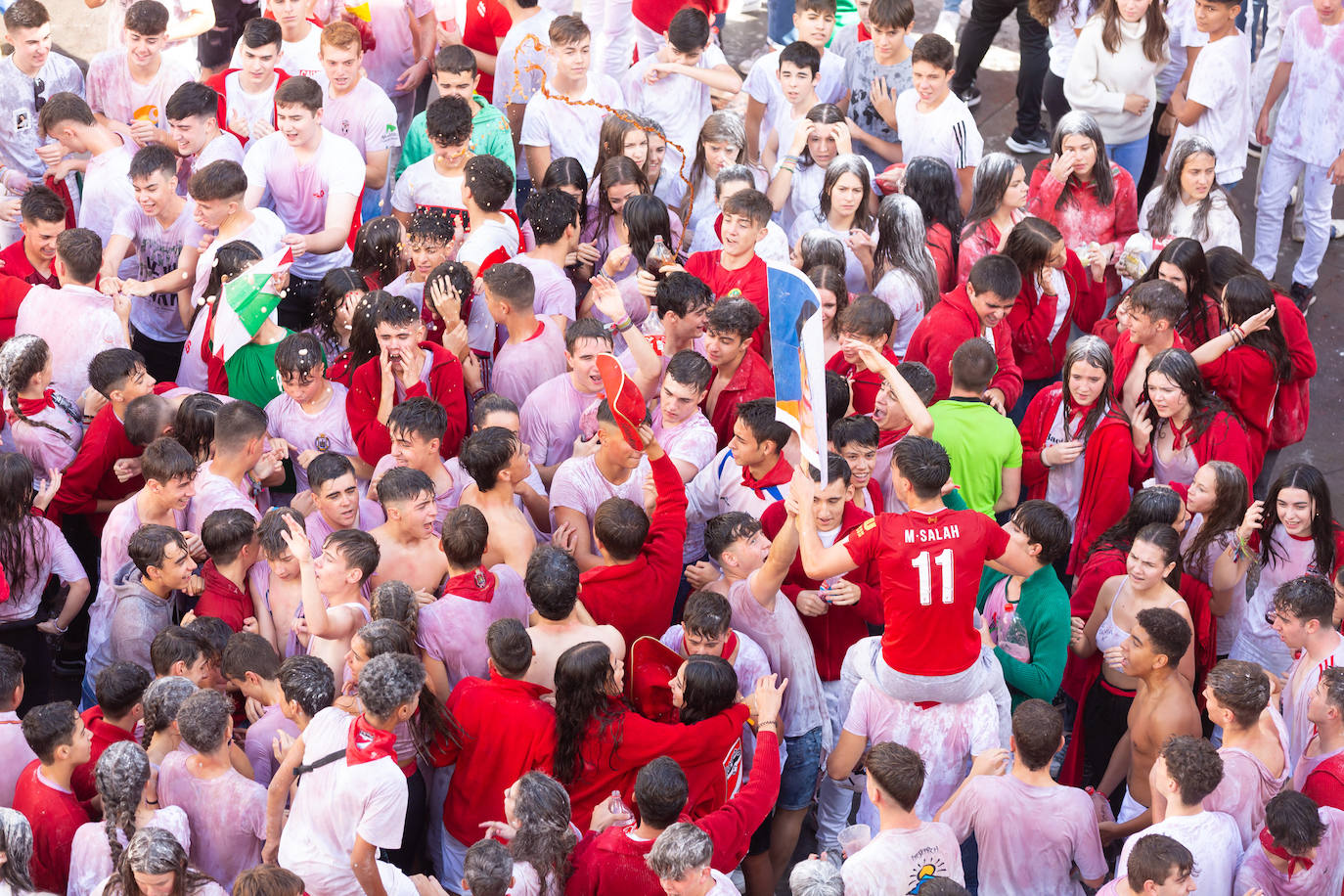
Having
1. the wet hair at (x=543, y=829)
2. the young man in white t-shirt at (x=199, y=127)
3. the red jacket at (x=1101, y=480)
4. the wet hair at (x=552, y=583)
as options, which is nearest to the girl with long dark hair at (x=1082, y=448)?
the red jacket at (x=1101, y=480)

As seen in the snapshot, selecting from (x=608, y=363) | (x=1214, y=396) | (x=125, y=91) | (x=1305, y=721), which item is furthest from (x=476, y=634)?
(x=125, y=91)

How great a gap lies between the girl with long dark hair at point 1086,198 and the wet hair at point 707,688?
3.93 metres

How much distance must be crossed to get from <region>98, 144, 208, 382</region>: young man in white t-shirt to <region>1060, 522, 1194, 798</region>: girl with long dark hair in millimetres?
4508

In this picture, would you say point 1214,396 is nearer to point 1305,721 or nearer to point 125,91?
point 1305,721

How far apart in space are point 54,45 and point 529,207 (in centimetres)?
620

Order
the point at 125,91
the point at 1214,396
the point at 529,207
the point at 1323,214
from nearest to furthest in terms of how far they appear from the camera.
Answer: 1. the point at 1214,396
2. the point at 529,207
3. the point at 125,91
4. the point at 1323,214

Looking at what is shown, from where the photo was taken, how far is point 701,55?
8.50 metres

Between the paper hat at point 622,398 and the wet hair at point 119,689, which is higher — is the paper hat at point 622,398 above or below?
above

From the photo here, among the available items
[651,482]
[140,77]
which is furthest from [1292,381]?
[140,77]

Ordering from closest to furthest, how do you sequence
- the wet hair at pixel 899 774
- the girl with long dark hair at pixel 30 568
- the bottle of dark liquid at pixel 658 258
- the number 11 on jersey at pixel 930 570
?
the wet hair at pixel 899 774, the number 11 on jersey at pixel 930 570, the girl with long dark hair at pixel 30 568, the bottle of dark liquid at pixel 658 258

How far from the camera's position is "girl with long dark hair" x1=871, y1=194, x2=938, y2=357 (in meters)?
6.83

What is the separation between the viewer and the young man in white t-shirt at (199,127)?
712 cm

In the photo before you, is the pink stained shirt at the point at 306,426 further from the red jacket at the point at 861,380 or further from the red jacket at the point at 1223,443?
the red jacket at the point at 1223,443

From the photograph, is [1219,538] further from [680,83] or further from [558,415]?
[680,83]
